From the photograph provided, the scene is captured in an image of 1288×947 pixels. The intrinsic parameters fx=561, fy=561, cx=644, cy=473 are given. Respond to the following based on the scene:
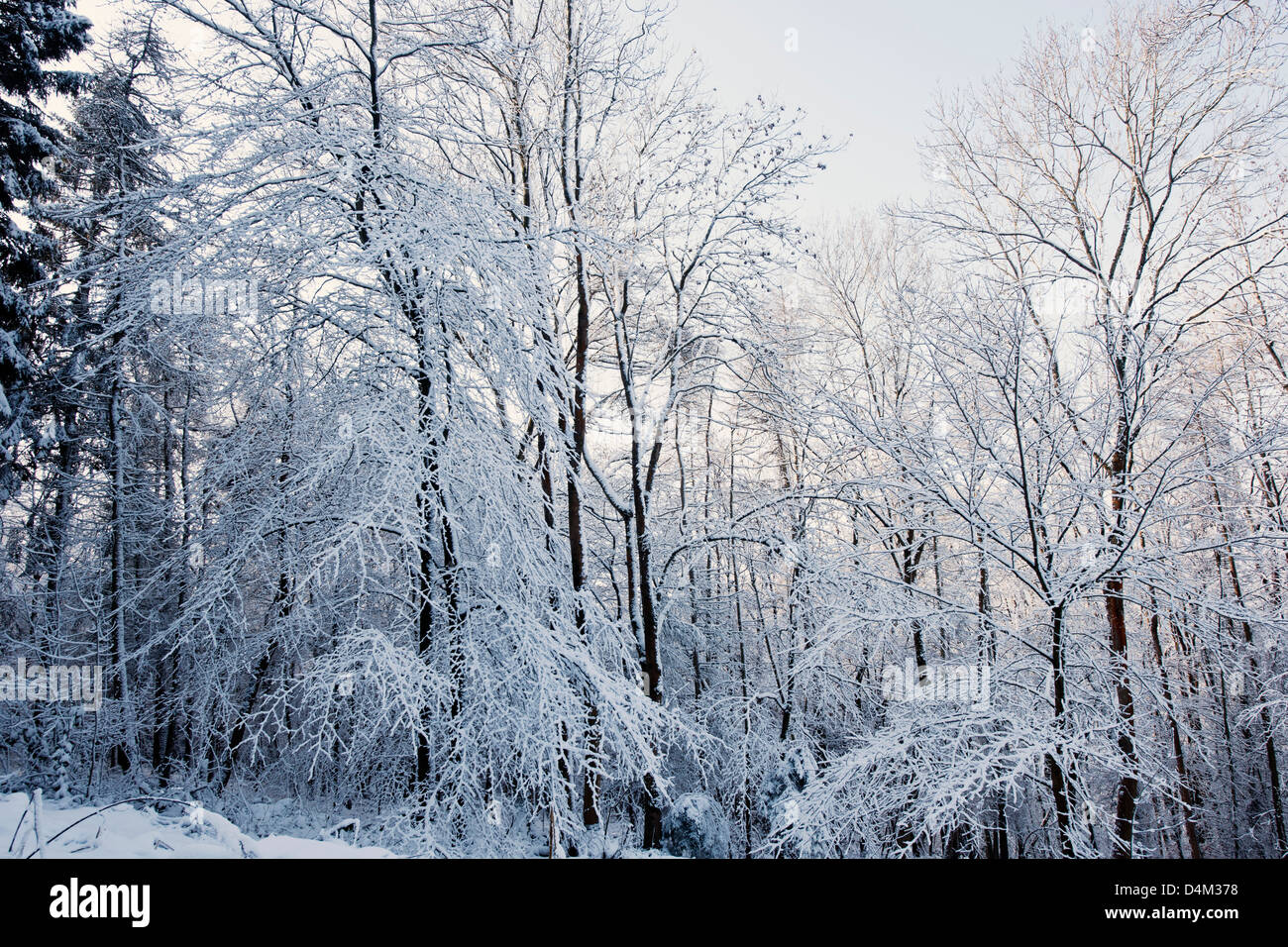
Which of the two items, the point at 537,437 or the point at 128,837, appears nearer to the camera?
the point at 128,837

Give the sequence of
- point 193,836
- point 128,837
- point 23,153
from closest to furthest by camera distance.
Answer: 1. point 128,837
2. point 193,836
3. point 23,153

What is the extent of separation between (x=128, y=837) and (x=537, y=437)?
3.98 metres

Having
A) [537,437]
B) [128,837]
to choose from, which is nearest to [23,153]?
[537,437]

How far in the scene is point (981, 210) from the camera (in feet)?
21.3

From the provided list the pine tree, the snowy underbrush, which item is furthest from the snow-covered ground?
the pine tree

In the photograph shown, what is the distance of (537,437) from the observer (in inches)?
223

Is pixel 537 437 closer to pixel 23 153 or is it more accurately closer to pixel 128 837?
pixel 128 837

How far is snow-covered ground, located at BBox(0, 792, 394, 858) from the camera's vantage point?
204 centimetres

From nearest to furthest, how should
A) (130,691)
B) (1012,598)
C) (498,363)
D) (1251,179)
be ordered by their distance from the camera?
(498,363)
(1251,179)
(1012,598)
(130,691)

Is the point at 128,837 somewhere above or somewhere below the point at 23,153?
below

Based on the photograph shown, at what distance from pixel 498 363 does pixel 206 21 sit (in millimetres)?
2967
